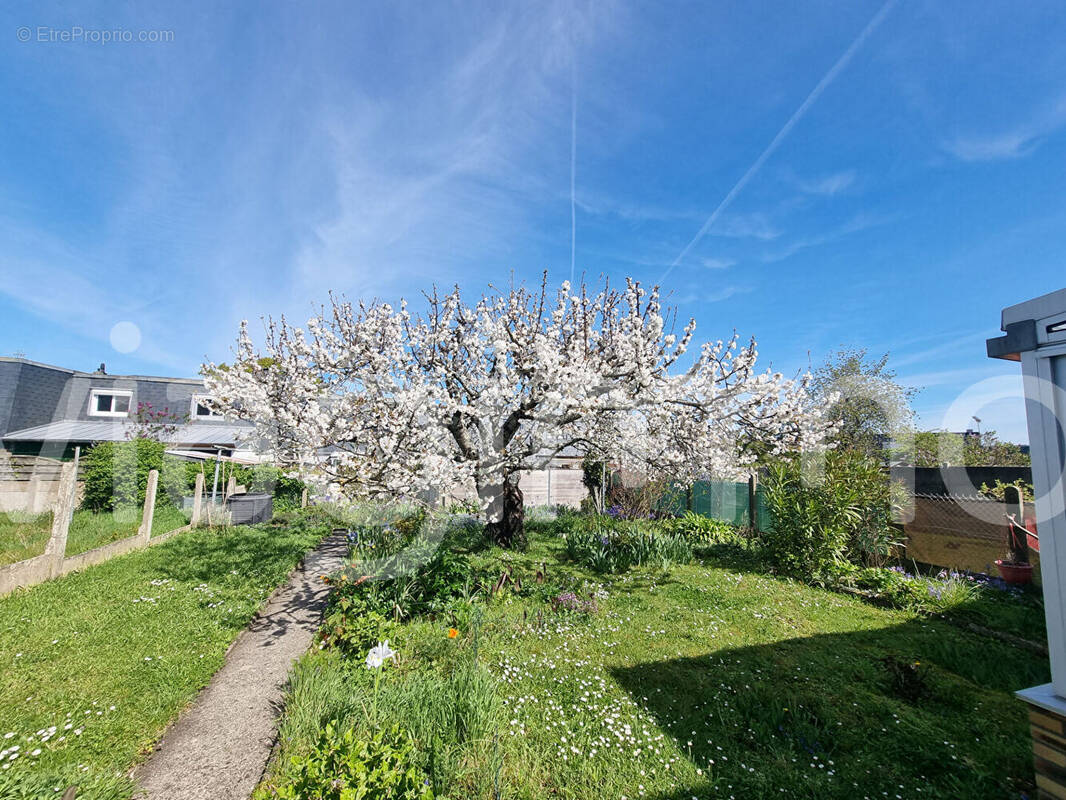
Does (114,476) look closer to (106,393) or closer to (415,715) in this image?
(106,393)

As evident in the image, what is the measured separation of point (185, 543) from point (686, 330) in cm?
1122

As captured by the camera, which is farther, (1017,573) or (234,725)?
(1017,573)

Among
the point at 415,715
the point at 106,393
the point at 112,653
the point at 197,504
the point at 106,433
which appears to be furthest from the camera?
the point at 106,393

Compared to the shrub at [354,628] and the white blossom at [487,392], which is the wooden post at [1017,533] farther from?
the shrub at [354,628]

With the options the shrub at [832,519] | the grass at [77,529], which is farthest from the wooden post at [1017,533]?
the grass at [77,529]

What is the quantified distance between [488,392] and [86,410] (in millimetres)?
26090

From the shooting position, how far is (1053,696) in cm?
286

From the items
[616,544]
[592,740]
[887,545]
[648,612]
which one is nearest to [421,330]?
[616,544]

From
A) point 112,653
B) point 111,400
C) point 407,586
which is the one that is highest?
point 111,400

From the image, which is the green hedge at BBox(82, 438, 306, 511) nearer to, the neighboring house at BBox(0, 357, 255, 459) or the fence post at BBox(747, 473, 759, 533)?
the neighboring house at BBox(0, 357, 255, 459)

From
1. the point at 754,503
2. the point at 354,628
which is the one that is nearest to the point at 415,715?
the point at 354,628

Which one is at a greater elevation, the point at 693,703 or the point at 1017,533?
the point at 1017,533

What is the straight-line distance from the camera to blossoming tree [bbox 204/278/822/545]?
739 cm

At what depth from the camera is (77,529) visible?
1020cm
